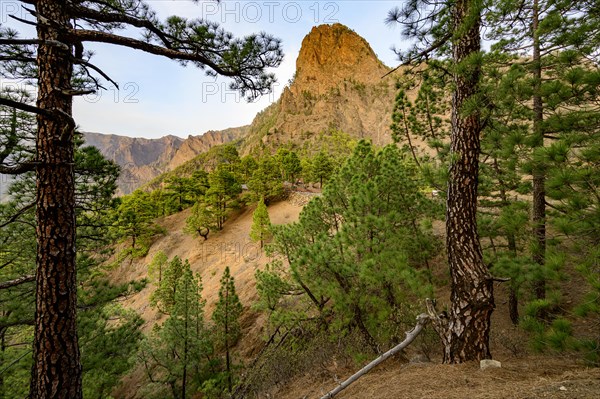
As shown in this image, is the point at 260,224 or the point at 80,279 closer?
the point at 80,279

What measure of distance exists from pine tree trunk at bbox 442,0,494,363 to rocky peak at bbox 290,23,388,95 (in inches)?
3495

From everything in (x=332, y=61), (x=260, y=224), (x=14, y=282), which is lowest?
(x=260, y=224)

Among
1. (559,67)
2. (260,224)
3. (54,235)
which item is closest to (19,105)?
(54,235)

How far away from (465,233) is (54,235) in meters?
4.28

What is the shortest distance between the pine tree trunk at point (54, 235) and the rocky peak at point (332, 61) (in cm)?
9025

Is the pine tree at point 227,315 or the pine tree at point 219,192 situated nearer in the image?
the pine tree at point 227,315

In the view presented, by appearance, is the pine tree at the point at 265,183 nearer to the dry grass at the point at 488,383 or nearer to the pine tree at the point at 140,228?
the pine tree at the point at 140,228

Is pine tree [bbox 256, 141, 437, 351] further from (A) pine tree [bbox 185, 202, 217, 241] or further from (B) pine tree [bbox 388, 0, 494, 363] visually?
(A) pine tree [bbox 185, 202, 217, 241]

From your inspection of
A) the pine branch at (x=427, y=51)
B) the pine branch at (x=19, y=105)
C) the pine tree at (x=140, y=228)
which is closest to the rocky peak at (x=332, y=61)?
the pine tree at (x=140, y=228)

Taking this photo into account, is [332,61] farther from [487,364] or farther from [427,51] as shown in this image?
[487,364]

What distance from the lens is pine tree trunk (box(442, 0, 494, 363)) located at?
3191 mm

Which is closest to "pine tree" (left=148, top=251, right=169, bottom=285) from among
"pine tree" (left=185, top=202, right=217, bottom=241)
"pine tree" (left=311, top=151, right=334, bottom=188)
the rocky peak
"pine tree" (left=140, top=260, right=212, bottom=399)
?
"pine tree" (left=185, top=202, right=217, bottom=241)

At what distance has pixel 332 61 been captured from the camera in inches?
3681

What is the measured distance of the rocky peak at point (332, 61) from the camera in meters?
89.9
